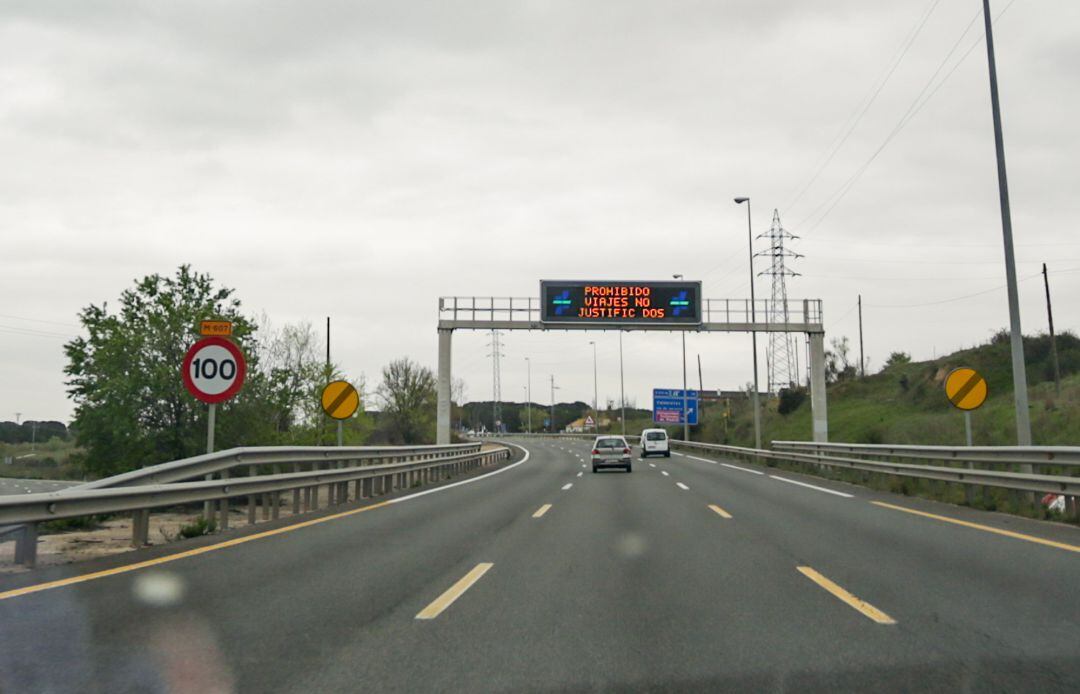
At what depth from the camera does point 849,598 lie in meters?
6.90

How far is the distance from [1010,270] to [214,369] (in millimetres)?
14294

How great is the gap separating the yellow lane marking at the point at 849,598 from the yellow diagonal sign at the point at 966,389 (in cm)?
1000

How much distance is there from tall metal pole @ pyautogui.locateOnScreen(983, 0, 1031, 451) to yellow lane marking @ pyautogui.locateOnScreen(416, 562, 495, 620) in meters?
11.1

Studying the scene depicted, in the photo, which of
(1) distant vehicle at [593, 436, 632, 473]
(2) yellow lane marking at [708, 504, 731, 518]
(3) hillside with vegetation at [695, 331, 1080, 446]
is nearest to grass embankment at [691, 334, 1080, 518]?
(3) hillside with vegetation at [695, 331, 1080, 446]

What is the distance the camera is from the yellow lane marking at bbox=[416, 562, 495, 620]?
20.9ft

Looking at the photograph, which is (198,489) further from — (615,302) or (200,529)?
(615,302)

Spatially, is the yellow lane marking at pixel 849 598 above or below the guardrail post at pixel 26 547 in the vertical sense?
below

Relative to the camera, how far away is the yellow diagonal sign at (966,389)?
16.6 m

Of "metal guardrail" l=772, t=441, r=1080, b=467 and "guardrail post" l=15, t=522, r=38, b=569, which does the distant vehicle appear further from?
"guardrail post" l=15, t=522, r=38, b=569

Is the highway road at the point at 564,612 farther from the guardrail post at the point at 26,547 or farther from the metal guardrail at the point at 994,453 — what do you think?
the metal guardrail at the point at 994,453

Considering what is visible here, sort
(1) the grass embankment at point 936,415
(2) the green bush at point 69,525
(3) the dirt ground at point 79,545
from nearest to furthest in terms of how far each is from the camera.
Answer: (3) the dirt ground at point 79,545, (2) the green bush at point 69,525, (1) the grass embankment at point 936,415

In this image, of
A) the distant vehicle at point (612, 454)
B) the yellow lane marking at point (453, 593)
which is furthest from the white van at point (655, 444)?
the yellow lane marking at point (453, 593)

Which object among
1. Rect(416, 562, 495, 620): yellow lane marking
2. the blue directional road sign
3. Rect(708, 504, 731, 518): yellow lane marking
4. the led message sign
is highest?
the led message sign

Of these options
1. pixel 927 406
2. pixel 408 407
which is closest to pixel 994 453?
pixel 927 406
